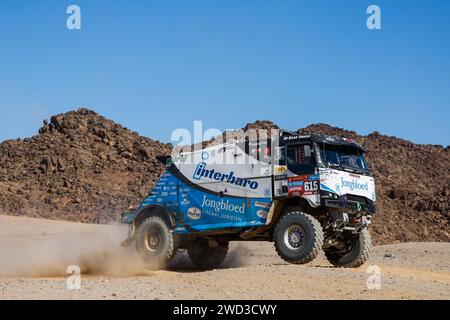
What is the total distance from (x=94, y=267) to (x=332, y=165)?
703 cm

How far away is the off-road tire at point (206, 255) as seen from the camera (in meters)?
18.8

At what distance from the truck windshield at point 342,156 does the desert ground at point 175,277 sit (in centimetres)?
251

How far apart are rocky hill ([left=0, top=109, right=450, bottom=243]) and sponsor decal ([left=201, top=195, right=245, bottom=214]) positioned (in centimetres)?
2664

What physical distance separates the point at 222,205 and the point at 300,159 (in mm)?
2485

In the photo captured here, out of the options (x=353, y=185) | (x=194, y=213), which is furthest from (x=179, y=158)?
(x=353, y=185)

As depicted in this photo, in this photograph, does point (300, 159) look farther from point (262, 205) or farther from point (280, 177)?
point (262, 205)

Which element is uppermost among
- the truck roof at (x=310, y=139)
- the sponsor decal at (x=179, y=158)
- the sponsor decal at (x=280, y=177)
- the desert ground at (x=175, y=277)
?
the truck roof at (x=310, y=139)

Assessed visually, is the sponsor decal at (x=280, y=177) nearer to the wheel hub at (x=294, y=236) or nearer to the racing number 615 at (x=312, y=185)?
the racing number 615 at (x=312, y=185)

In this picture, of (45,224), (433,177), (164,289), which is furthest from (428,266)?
(433,177)

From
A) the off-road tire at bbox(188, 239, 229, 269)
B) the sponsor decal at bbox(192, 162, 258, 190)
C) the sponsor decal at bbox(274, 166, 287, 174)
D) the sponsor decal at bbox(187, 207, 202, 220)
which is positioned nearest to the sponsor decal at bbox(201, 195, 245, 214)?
the sponsor decal at bbox(187, 207, 202, 220)

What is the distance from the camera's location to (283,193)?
15.2 m

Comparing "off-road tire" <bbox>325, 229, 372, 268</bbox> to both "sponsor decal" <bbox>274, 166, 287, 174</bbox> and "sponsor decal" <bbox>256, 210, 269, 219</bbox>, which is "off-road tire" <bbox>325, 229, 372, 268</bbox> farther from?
"sponsor decal" <bbox>274, 166, 287, 174</bbox>

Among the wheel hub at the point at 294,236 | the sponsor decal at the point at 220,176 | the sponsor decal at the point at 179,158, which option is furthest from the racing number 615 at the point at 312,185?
the sponsor decal at the point at 179,158
